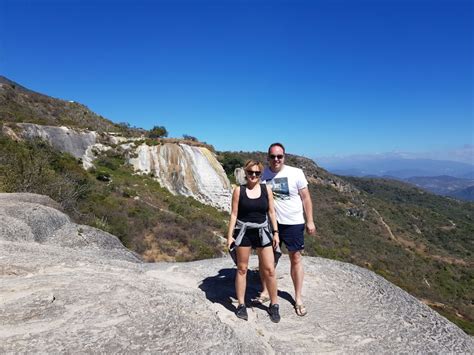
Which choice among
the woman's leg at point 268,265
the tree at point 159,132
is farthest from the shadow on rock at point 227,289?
the tree at point 159,132

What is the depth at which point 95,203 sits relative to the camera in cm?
1606

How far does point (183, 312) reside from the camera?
4625mm

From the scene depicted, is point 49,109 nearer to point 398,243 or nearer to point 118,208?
point 118,208

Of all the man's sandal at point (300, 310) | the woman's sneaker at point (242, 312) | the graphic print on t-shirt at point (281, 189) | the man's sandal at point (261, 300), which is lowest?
the man's sandal at point (300, 310)

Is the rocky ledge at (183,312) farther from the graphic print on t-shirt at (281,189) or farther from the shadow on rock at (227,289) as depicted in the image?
the graphic print on t-shirt at (281,189)

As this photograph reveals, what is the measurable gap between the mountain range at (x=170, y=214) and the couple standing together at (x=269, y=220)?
376 inches

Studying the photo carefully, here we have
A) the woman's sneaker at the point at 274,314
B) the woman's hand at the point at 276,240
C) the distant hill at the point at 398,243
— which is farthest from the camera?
the distant hill at the point at 398,243

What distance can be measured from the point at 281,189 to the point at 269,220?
508mm

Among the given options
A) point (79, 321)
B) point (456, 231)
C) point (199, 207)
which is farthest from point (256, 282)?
point (456, 231)

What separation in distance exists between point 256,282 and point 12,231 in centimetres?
558

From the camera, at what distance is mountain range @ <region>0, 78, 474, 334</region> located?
47.0 feet

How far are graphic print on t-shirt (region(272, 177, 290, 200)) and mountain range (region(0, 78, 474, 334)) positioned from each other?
9.68m

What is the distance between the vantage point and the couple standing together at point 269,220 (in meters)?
4.56

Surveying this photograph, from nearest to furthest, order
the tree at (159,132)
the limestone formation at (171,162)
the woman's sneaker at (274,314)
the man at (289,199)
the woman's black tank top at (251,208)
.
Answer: the woman's black tank top at (251,208) → the woman's sneaker at (274,314) → the man at (289,199) → the limestone formation at (171,162) → the tree at (159,132)
